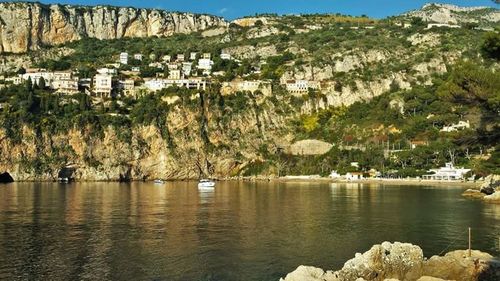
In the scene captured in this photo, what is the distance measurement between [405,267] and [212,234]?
52.4ft

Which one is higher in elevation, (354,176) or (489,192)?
(354,176)

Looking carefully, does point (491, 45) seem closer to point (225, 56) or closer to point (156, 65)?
point (156, 65)

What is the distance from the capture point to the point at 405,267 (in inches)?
898

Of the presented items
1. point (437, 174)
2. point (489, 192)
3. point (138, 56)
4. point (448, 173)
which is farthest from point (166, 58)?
point (489, 192)

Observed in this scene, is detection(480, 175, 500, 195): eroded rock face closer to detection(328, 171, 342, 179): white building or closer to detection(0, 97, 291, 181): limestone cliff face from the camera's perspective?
detection(328, 171, 342, 179): white building

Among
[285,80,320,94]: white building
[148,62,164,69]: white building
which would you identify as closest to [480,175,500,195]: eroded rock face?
[285,80,320,94]: white building

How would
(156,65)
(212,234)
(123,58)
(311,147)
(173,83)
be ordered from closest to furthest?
(212,234) < (311,147) < (173,83) < (156,65) < (123,58)

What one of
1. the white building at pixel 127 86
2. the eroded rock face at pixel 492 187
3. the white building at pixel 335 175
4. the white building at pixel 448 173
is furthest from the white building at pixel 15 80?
the eroded rock face at pixel 492 187

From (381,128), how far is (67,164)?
68.2 m

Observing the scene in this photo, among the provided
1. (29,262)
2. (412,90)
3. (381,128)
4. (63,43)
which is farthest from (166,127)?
(29,262)

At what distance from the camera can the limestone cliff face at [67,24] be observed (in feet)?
550

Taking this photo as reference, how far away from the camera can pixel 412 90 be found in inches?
5143

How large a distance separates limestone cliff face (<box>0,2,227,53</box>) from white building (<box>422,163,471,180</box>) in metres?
122

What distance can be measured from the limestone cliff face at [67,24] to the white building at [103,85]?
159ft
